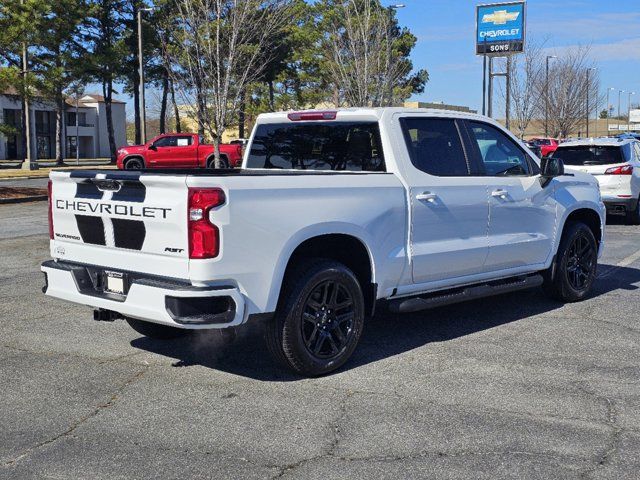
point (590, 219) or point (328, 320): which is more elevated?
point (590, 219)

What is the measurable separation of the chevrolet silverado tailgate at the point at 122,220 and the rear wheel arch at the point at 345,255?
875 millimetres

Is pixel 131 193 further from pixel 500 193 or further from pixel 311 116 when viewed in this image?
pixel 500 193

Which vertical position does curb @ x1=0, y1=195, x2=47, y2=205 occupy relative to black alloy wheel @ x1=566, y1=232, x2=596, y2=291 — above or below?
above

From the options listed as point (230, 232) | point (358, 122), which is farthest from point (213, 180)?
point (358, 122)

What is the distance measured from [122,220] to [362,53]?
90.3 feet

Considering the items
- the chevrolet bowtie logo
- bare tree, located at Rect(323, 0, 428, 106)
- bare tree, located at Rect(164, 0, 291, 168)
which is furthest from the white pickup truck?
the chevrolet bowtie logo

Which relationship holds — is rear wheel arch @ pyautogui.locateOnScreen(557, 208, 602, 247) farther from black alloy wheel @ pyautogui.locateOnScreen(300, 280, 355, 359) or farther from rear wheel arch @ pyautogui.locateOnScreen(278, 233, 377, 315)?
black alloy wheel @ pyautogui.locateOnScreen(300, 280, 355, 359)

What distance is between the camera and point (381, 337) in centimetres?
657

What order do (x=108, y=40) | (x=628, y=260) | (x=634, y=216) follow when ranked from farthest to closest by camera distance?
(x=108, y=40), (x=634, y=216), (x=628, y=260)

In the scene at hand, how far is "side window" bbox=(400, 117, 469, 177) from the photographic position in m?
6.20

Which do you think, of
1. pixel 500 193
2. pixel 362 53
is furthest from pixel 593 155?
pixel 362 53

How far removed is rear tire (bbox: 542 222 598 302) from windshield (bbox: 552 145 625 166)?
25.6 ft

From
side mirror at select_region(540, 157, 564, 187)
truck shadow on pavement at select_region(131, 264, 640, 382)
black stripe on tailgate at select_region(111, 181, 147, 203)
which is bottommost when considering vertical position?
truck shadow on pavement at select_region(131, 264, 640, 382)

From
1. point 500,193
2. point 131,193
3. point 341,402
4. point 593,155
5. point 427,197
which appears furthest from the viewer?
point 593,155
